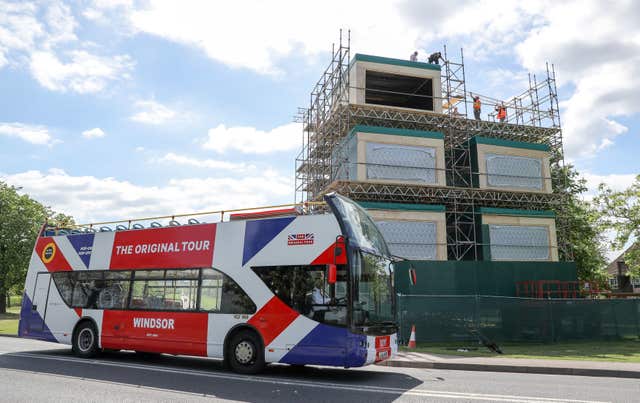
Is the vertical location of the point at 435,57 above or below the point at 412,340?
above

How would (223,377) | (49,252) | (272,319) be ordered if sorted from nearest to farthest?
(223,377), (272,319), (49,252)

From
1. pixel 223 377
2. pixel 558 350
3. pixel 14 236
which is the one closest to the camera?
pixel 223 377

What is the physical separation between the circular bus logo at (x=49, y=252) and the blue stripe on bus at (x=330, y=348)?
28.1 ft

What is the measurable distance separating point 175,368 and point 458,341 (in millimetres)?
10195

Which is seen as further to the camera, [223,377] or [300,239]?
[300,239]

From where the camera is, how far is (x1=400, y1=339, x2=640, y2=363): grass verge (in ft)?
46.2

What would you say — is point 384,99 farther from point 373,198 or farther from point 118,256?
point 118,256

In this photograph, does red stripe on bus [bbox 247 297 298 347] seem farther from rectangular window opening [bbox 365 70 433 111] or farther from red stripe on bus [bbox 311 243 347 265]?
rectangular window opening [bbox 365 70 433 111]

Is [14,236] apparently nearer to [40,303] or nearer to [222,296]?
[40,303]

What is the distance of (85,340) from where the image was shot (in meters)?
12.8

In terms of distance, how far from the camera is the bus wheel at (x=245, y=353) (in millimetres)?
9953

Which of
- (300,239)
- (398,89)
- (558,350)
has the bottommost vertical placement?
(558,350)

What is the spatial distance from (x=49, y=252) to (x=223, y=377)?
793cm

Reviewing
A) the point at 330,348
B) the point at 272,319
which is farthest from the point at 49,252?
the point at 330,348
